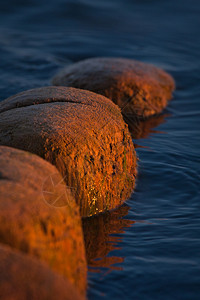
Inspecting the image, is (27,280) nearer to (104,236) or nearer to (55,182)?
(55,182)

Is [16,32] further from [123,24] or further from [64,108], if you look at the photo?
[64,108]

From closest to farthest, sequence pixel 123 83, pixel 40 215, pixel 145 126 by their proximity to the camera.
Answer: pixel 40 215, pixel 145 126, pixel 123 83

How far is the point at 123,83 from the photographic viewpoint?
683 centimetres

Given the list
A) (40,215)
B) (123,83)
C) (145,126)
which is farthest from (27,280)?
(123,83)

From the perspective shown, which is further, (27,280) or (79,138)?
(79,138)

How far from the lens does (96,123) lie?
13.1 feet

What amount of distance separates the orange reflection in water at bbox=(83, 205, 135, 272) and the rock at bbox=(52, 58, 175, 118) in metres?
2.86

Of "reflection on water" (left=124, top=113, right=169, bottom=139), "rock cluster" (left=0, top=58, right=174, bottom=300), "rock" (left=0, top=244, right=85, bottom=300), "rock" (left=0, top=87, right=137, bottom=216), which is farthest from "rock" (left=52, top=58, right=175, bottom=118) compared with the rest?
"rock" (left=0, top=244, right=85, bottom=300)

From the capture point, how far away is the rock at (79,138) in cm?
358

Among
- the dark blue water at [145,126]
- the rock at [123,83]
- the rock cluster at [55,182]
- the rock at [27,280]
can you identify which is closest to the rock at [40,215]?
the rock cluster at [55,182]

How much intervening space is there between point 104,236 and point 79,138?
0.82m

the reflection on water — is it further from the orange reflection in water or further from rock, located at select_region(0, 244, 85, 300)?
rock, located at select_region(0, 244, 85, 300)

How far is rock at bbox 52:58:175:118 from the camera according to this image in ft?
22.2

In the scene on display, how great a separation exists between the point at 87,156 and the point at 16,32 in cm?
769
